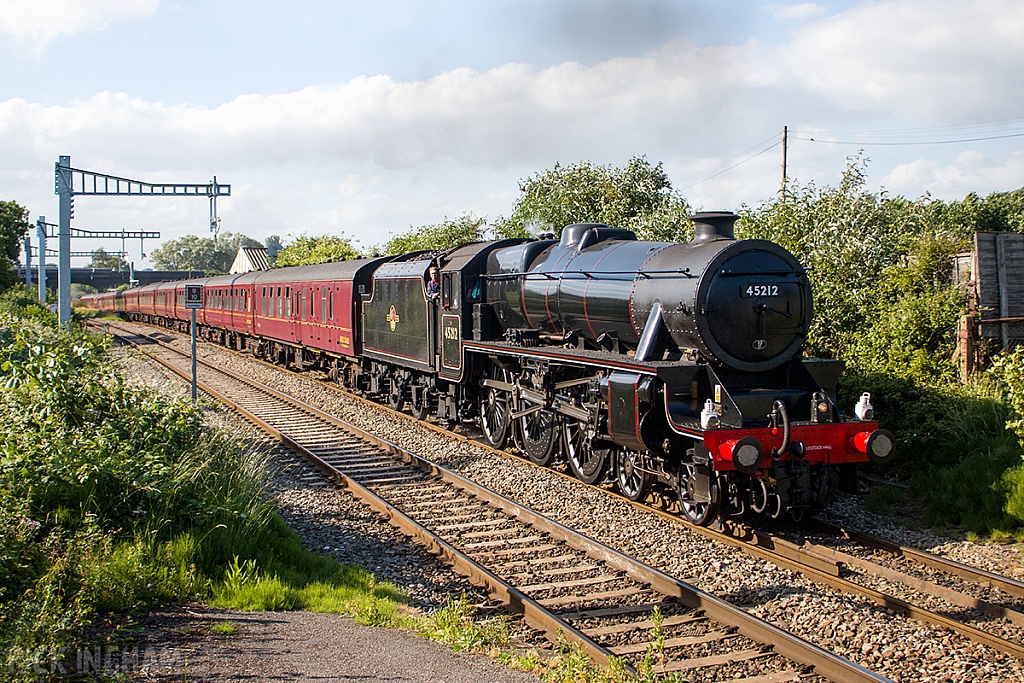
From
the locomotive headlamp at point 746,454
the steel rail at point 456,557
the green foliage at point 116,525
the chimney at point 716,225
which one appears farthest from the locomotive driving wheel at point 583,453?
the green foliage at point 116,525

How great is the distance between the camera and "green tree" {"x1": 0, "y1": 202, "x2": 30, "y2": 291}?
3675 cm

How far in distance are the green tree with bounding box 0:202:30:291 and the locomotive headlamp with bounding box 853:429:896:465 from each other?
37.9m

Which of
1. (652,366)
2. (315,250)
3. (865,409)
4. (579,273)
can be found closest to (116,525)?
(652,366)

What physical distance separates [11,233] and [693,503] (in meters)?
41.7

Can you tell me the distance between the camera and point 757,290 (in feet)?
27.7

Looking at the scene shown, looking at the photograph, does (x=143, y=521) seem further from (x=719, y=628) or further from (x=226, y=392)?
(x=226, y=392)

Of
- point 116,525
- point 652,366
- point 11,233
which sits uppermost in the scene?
point 11,233

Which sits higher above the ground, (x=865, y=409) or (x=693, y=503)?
(x=865, y=409)

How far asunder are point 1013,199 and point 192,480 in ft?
142

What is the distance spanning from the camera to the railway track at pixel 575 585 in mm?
5371

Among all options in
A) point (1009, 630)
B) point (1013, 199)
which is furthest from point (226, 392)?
point (1013, 199)

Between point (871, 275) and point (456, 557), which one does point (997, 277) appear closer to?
point (871, 275)

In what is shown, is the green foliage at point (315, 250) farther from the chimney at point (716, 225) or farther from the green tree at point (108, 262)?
the green tree at point (108, 262)

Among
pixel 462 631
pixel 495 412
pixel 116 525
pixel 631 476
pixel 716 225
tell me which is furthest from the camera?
pixel 495 412
